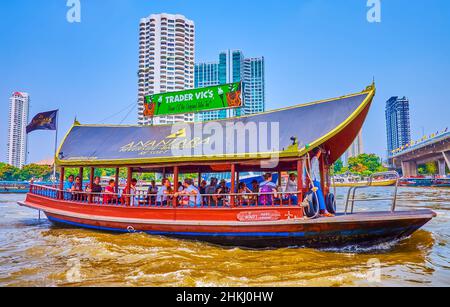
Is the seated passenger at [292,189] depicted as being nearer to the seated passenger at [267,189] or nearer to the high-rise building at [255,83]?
the seated passenger at [267,189]

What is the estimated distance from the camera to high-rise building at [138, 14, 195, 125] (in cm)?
8450

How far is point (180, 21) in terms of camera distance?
87.2 metres

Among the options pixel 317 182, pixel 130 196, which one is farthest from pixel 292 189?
pixel 130 196

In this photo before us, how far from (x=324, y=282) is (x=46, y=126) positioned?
40.4 ft

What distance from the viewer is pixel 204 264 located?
20.0 feet

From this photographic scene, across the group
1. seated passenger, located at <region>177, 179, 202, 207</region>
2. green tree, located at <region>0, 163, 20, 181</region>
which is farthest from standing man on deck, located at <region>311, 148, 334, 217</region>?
green tree, located at <region>0, 163, 20, 181</region>

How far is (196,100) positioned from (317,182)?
5504mm

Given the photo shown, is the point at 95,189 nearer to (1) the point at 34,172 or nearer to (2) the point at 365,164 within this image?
(1) the point at 34,172

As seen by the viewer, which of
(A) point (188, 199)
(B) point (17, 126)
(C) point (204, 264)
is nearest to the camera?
(C) point (204, 264)

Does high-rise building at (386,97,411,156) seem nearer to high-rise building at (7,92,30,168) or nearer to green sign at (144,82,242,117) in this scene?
high-rise building at (7,92,30,168)

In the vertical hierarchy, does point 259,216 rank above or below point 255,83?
below

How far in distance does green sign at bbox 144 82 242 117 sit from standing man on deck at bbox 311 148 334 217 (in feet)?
11.7

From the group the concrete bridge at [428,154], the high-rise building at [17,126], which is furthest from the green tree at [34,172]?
the concrete bridge at [428,154]
